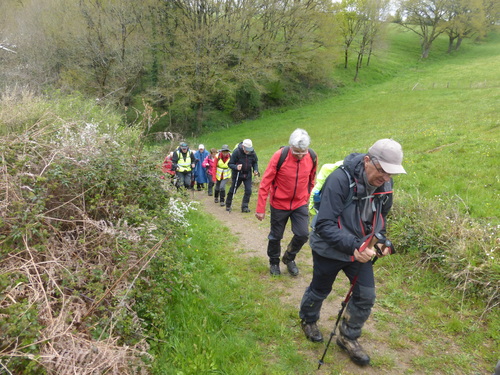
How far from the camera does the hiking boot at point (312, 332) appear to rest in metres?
3.60

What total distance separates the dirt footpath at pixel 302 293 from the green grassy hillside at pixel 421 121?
11.0 feet

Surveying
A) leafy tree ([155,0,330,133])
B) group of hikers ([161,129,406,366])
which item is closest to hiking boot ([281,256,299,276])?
group of hikers ([161,129,406,366])

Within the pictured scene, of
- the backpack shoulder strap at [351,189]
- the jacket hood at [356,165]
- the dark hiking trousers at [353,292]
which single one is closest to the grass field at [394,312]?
the dark hiking trousers at [353,292]

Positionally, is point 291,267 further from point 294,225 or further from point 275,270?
point 294,225

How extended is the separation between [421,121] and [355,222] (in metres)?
16.4

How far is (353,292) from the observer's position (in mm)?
3293

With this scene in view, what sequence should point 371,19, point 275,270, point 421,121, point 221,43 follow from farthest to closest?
point 371,19 < point 221,43 < point 421,121 < point 275,270

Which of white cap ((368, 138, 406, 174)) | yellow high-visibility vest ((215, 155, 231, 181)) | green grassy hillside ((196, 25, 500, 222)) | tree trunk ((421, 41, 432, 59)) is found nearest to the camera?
white cap ((368, 138, 406, 174))

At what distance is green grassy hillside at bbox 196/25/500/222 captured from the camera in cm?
803

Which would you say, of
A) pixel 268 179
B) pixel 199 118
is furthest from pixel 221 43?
pixel 268 179

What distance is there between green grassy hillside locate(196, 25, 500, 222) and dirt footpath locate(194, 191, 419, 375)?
336 cm

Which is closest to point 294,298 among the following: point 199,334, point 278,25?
point 199,334

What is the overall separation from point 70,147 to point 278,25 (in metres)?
27.8

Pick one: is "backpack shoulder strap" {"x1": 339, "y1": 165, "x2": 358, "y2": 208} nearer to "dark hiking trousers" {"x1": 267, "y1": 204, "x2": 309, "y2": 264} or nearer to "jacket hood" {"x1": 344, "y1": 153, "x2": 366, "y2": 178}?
"jacket hood" {"x1": 344, "y1": 153, "x2": 366, "y2": 178}
